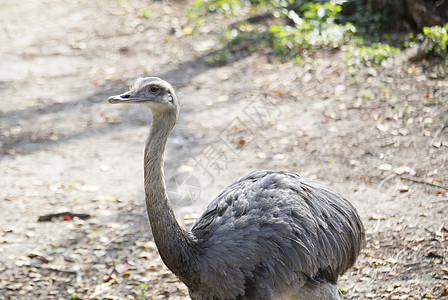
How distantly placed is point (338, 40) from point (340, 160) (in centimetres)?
292

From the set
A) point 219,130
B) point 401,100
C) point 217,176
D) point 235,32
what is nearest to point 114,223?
point 217,176

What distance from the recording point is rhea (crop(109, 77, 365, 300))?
347 cm

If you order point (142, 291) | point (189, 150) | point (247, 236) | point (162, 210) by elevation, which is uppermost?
point (162, 210)

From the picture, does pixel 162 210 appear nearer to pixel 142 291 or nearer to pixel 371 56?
pixel 142 291

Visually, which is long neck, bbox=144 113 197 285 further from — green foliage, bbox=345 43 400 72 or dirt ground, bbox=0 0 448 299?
green foliage, bbox=345 43 400 72

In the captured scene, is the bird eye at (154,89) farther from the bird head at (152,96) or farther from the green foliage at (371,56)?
the green foliage at (371,56)

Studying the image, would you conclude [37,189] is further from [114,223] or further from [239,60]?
[239,60]

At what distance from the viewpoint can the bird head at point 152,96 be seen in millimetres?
3441

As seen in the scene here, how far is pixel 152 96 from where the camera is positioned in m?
3.45

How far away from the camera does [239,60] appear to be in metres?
8.98

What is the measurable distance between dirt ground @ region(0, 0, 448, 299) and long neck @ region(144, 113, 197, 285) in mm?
1220

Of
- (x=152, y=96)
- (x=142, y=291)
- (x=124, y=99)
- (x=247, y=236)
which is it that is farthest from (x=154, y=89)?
(x=142, y=291)

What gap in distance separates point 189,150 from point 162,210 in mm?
3369

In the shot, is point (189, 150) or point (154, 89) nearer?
point (154, 89)
